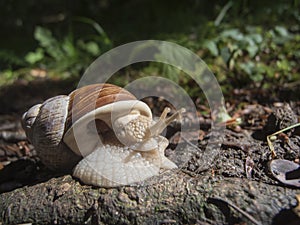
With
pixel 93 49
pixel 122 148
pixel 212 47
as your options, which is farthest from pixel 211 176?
pixel 93 49

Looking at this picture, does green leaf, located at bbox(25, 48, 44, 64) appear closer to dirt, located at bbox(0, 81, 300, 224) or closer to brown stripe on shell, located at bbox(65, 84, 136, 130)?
→ dirt, located at bbox(0, 81, 300, 224)

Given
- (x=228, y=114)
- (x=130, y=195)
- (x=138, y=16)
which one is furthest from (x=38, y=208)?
(x=138, y=16)

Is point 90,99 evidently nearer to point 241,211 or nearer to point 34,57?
point 241,211

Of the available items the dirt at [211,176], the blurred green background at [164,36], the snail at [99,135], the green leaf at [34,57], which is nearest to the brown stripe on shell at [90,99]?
the snail at [99,135]

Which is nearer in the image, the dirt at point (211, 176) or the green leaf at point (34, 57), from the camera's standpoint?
the dirt at point (211, 176)

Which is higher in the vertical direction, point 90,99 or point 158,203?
point 90,99

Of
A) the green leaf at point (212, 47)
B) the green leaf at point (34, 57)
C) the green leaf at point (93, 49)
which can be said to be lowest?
the green leaf at point (34, 57)

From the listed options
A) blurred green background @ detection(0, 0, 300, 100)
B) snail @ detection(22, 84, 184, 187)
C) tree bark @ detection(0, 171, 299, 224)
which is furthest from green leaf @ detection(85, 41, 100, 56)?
tree bark @ detection(0, 171, 299, 224)

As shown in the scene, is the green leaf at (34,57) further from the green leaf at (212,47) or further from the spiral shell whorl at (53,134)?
the spiral shell whorl at (53,134)
